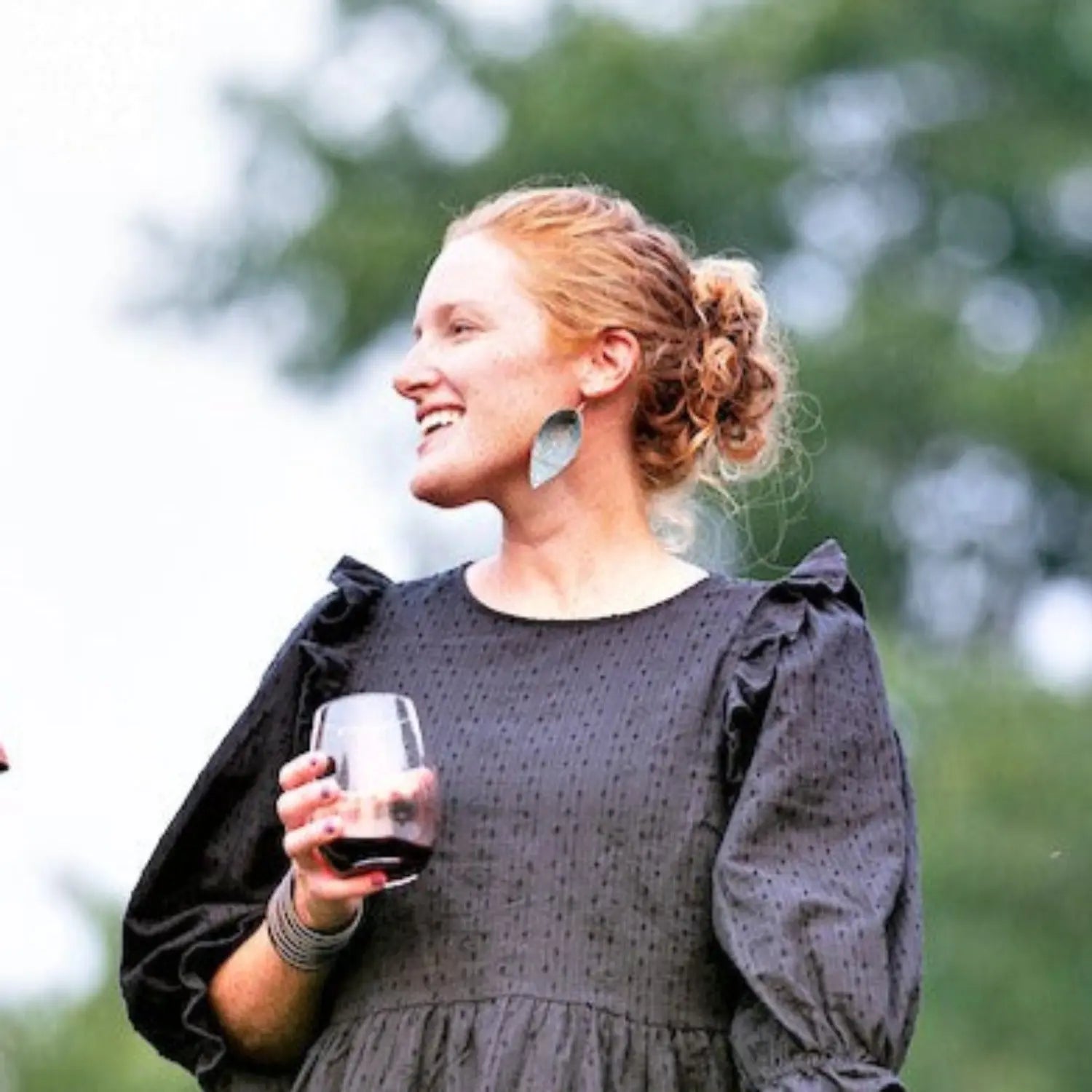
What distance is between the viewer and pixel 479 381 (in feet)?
20.0

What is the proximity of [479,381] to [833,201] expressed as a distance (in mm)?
16178

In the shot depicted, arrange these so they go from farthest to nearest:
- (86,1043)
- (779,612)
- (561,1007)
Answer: (86,1043) → (779,612) → (561,1007)

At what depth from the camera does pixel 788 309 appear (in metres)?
21.0

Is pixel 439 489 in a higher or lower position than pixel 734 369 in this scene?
lower

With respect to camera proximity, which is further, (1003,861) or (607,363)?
(1003,861)

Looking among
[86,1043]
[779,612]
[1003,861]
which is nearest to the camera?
[779,612]

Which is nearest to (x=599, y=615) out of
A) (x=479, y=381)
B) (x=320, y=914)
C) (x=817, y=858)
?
(x=479, y=381)

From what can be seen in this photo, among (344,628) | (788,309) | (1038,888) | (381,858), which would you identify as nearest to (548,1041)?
(381,858)

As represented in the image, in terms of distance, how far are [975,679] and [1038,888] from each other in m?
0.81

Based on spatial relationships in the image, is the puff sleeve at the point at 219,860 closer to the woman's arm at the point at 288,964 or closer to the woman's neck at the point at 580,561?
the woman's arm at the point at 288,964

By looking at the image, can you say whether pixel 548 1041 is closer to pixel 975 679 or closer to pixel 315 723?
pixel 315 723

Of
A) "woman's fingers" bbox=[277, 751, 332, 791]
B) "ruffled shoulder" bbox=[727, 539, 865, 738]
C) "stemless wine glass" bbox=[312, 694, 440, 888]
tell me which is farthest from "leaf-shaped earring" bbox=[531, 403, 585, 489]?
"woman's fingers" bbox=[277, 751, 332, 791]

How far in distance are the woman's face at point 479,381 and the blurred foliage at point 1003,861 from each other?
11649 mm

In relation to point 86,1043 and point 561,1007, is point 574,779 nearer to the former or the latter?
point 561,1007
